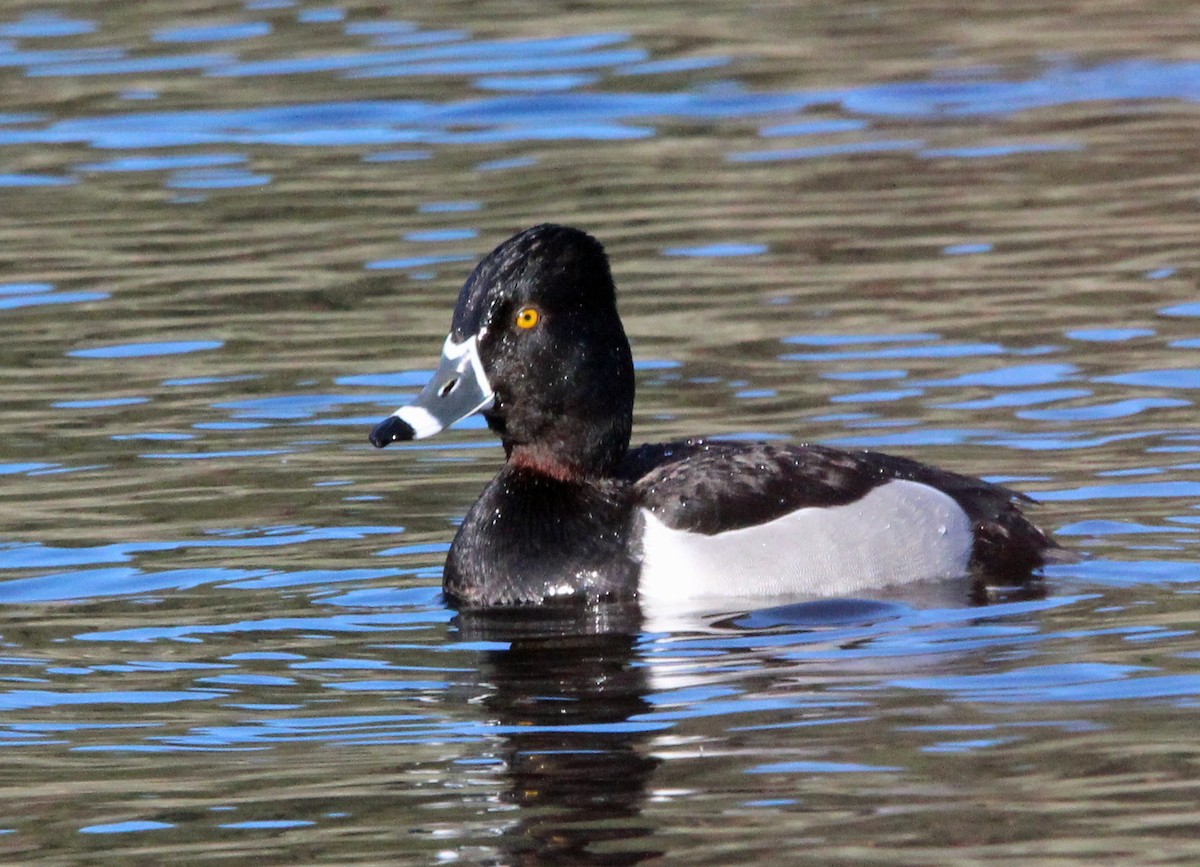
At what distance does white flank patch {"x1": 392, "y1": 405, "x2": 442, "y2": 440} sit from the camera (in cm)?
798

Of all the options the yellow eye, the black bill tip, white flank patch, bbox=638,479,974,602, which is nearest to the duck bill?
the black bill tip

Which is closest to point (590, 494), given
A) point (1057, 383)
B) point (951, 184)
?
point (1057, 383)

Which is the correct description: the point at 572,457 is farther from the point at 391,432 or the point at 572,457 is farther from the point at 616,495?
the point at 391,432

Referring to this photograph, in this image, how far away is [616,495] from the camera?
8156 mm

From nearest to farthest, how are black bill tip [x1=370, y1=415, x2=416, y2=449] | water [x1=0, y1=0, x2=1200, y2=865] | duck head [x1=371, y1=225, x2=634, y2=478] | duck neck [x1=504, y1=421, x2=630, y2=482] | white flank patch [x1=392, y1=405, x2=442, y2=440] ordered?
water [x1=0, y1=0, x2=1200, y2=865] < black bill tip [x1=370, y1=415, x2=416, y2=449] < white flank patch [x1=392, y1=405, x2=442, y2=440] < duck head [x1=371, y1=225, x2=634, y2=478] < duck neck [x1=504, y1=421, x2=630, y2=482]

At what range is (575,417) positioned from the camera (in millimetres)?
8312

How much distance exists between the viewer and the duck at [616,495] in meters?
7.91

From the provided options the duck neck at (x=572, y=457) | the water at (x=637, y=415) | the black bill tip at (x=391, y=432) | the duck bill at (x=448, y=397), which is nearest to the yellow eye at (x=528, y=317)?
the duck bill at (x=448, y=397)

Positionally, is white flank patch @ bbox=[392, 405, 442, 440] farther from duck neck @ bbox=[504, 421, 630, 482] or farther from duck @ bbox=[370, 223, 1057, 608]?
duck neck @ bbox=[504, 421, 630, 482]

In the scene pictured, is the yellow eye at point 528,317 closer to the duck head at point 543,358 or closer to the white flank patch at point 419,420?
the duck head at point 543,358

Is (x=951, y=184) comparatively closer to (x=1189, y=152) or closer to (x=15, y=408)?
(x=1189, y=152)

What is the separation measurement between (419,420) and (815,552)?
1361mm

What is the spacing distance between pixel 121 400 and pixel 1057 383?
4040 millimetres

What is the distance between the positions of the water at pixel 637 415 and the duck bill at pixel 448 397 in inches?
23.0
